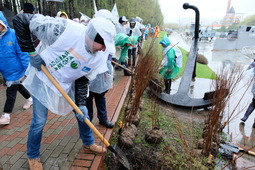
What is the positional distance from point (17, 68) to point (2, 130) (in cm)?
95

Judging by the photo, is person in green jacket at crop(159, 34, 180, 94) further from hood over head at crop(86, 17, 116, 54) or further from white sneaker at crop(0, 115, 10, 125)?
white sneaker at crop(0, 115, 10, 125)

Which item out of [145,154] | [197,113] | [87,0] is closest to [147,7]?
[87,0]

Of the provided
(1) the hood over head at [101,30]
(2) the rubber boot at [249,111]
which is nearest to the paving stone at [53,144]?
(1) the hood over head at [101,30]

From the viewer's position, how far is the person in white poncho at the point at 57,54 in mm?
1490

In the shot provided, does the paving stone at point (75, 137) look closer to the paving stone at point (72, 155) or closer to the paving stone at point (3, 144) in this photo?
the paving stone at point (72, 155)

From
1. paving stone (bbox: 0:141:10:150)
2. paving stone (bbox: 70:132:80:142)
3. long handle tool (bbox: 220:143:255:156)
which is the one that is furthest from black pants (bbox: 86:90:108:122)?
long handle tool (bbox: 220:143:255:156)

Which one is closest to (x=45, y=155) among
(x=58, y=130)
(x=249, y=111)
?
(x=58, y=130)

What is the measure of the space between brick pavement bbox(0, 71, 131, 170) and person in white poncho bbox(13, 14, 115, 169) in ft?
0.82

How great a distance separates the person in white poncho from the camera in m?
1.49

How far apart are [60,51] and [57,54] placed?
0.14 feet

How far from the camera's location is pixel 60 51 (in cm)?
155

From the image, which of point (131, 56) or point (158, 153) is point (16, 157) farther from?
point (131, 56)

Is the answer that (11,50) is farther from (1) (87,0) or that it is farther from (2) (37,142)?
(1) (87,0)

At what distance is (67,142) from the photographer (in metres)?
2.31
